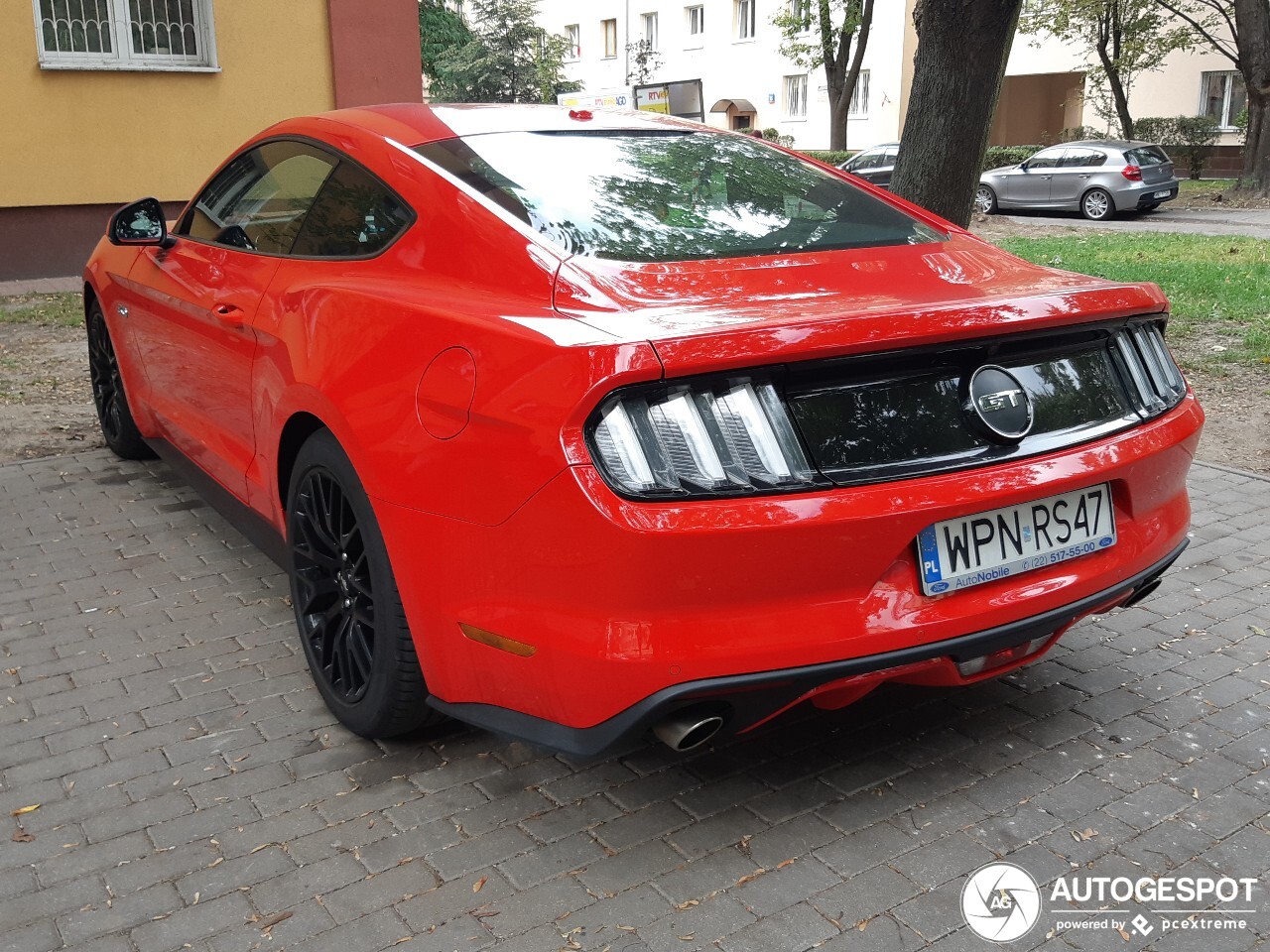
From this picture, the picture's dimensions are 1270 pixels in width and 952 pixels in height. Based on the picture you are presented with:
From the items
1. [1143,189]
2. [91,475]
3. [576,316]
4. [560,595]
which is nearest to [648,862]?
[560,595]

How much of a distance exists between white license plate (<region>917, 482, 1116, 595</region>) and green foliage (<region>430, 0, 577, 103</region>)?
1764 inches

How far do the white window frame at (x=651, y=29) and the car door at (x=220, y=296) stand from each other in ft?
153

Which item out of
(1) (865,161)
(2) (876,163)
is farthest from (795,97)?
(2) (876,163)

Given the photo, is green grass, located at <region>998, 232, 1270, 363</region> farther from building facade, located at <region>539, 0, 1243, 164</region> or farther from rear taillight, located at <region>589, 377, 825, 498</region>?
building facade, located at <region>539, 0, 1243, 164</region>

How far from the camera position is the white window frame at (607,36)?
5074 centimetres

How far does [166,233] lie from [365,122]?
1363 mm

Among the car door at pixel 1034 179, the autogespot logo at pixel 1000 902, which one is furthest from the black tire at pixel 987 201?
the autogespot logo at pixel 1000 902

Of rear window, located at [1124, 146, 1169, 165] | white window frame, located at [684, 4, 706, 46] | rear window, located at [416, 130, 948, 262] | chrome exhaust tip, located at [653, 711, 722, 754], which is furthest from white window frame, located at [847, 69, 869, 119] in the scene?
chrome exhaust tip, located at [653, 711, 722, 754]

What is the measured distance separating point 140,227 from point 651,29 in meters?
47.4

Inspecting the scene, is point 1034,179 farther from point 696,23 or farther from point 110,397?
point 696,23

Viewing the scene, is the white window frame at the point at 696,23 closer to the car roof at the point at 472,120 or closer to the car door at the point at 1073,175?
the car door at the point at 1073,175

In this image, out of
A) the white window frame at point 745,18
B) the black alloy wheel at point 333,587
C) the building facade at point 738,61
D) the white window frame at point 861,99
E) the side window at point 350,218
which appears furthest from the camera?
the white window frame at point 745,18

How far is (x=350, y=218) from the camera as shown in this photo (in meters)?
3.33

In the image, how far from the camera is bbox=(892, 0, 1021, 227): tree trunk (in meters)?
6.41
